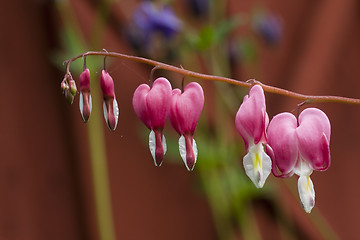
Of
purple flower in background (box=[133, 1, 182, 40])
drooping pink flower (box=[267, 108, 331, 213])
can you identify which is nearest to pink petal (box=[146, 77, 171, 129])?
drooping pink flower (box=[267, 108, 331, 213])

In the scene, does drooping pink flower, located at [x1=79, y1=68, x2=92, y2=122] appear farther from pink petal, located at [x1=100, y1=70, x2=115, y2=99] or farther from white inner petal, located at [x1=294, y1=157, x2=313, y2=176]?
white inner petal, located at [x1=294, y1=157, x2=313, y2=176]

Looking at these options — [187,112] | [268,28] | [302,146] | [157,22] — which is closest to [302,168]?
[302,146]

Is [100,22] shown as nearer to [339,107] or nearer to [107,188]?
[107,188]

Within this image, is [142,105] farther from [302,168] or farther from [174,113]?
[302,168]

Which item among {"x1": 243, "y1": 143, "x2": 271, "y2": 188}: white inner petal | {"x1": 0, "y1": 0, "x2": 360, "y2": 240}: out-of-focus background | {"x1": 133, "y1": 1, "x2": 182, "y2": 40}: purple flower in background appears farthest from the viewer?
{"x1": 0, "y1": 0, "x2": 360, "y2": 240}: out-of-focus background

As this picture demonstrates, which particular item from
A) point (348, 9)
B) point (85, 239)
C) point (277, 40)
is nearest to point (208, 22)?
point (277, 40)

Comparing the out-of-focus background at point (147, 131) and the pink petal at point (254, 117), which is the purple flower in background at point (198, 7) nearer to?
the out-of-focus background at point (147, 131)
